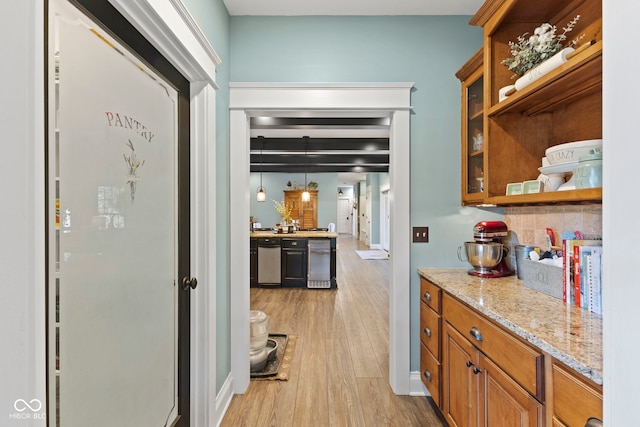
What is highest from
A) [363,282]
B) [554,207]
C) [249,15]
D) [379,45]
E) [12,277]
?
[249,15]

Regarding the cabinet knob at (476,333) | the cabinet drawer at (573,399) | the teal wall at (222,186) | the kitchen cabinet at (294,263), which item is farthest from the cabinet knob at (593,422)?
the kitchen cabinet at (294,263)

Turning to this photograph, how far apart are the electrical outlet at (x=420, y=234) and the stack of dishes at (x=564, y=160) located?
0.83 meters

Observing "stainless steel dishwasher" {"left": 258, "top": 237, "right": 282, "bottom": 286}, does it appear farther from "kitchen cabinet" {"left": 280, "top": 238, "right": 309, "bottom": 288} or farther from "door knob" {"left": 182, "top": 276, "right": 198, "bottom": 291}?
"door knob" {"left": 182, "top": 276, "right": 198, "bottom": 291}

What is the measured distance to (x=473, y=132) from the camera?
209cm

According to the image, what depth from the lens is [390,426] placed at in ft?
6.08

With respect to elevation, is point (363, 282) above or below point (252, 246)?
below

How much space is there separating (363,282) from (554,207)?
4.34 meters

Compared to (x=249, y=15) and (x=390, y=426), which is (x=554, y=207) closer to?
(x=390, y=426)

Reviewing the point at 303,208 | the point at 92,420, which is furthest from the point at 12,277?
the point at 303,208

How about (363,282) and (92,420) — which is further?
(363,282)

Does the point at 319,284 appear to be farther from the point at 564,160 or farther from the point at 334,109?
the point at 564,160

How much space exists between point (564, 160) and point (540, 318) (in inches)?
28.0

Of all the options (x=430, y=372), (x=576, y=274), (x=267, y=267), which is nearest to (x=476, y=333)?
(x=576, y=274)

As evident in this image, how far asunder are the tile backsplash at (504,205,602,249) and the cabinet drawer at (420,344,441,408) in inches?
38.7
